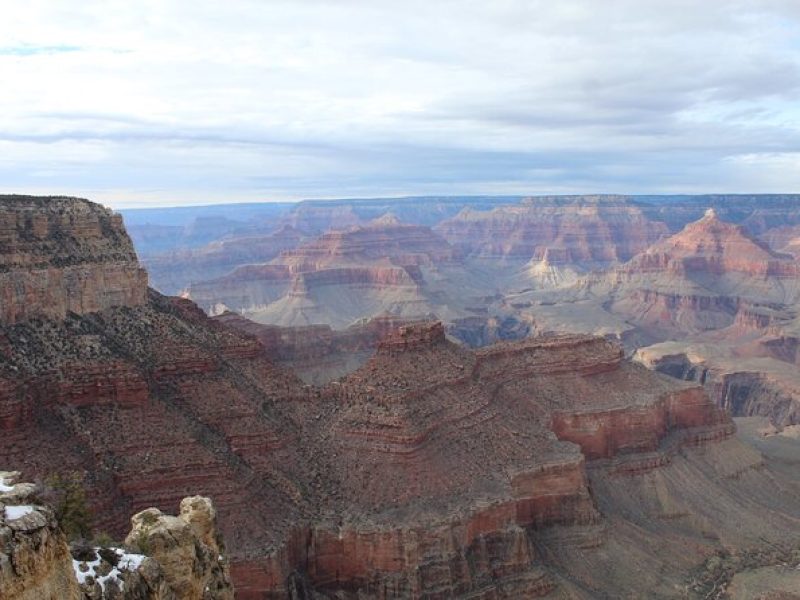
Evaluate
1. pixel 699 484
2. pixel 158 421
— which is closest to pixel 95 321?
pixel 158 421

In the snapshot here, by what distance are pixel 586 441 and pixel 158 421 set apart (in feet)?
121

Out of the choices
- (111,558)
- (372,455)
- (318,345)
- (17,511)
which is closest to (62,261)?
(372,455)

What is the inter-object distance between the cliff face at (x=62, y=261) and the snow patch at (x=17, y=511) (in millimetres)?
32624

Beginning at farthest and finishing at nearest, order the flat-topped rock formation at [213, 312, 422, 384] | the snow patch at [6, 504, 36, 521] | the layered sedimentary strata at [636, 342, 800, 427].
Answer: the layered sedimentary strata at [636, 342, 800, 427] < the flat-topped rock formation at [213, 312, 422, 384] < the snow patch at [6, 504, 36, 521]

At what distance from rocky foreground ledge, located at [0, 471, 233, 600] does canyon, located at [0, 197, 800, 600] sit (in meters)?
16.1

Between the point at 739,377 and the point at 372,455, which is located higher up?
the point at 372,455

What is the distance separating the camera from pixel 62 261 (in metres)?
52.0

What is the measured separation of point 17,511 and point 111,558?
4.73m

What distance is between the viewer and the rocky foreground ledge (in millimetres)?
18250

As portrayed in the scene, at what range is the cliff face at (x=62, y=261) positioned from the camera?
49125mm

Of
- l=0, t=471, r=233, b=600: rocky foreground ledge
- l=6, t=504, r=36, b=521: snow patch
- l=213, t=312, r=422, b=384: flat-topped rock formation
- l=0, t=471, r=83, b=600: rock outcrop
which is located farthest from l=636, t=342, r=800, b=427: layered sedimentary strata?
l=6, t=504, r=36, b=521: snow patch

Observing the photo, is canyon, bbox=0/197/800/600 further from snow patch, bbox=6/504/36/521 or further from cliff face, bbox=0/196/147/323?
snow patch, bbox=6/504/36/521

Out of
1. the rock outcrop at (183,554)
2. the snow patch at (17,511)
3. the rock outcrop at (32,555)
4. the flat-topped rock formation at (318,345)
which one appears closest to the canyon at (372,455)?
the rock outcrop at (183,554)

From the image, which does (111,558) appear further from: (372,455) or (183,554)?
(372,455)
